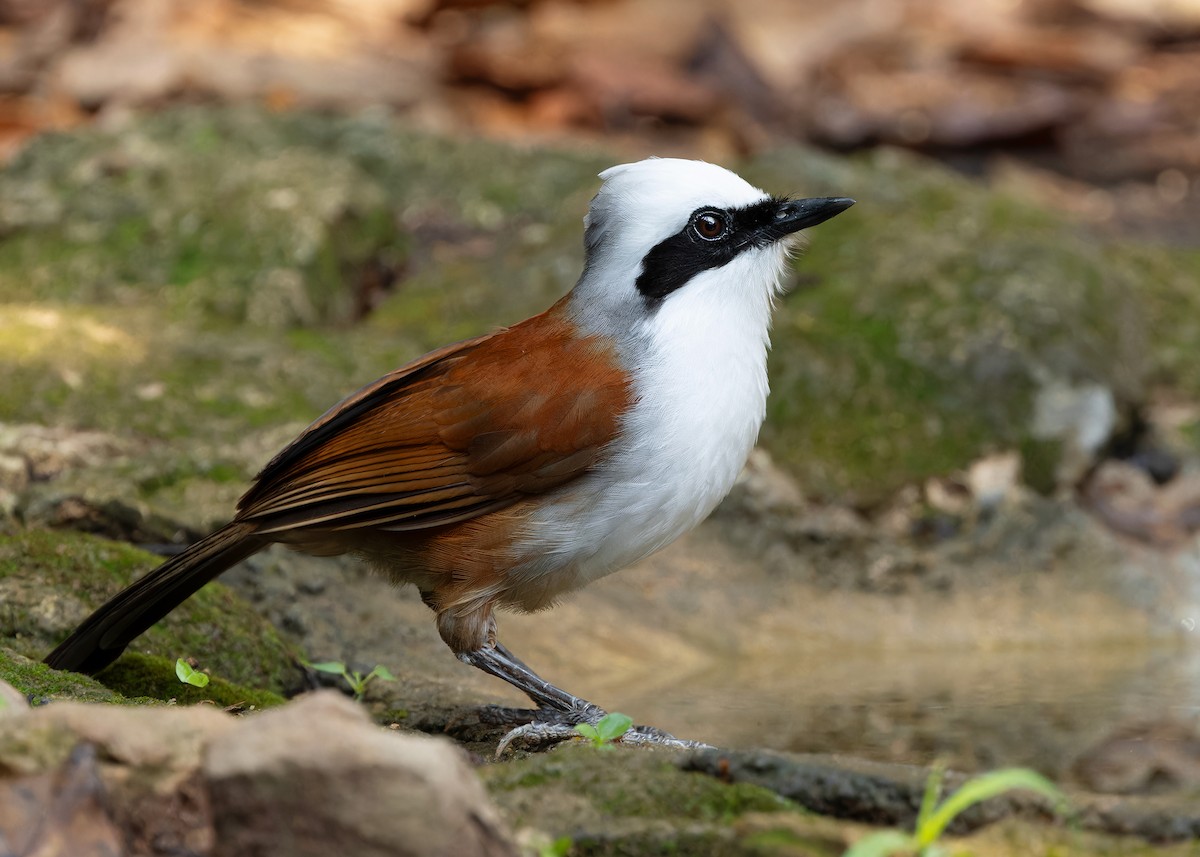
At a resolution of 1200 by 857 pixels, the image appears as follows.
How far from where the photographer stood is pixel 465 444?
370 centimetres

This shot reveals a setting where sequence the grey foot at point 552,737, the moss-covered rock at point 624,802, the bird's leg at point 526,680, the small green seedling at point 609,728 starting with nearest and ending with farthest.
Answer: the moss-covered rock at point 624,802, the small green seedling at point 609,728, the grey foot at point 552,737, the bird's leg at point 526,680

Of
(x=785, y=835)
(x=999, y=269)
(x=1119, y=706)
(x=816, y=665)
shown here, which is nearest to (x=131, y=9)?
(x=999, y=269)

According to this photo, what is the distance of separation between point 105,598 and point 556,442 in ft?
4.63

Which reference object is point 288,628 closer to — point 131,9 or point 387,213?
point 387,213

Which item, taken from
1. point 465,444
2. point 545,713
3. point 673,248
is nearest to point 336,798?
point 545,713

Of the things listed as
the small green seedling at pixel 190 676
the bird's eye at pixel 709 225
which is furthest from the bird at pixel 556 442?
Answer: the small green seedling at pixel 190 676

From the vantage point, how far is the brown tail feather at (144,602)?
3.50 m

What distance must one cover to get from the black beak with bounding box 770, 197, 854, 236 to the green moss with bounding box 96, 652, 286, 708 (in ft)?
6.21

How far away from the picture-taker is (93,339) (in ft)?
18.6

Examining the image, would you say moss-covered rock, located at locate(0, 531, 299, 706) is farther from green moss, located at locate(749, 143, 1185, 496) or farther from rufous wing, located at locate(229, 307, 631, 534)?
green moss, located at locate(749, 143, 1185, 496)

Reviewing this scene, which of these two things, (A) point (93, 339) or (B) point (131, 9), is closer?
(A) point (93, 339)

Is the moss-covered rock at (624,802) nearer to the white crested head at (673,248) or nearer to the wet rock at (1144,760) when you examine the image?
the white crested head at (673,248)

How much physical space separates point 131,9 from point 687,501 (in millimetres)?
8162

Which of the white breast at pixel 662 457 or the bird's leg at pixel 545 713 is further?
the white breast at pixel 662 457
